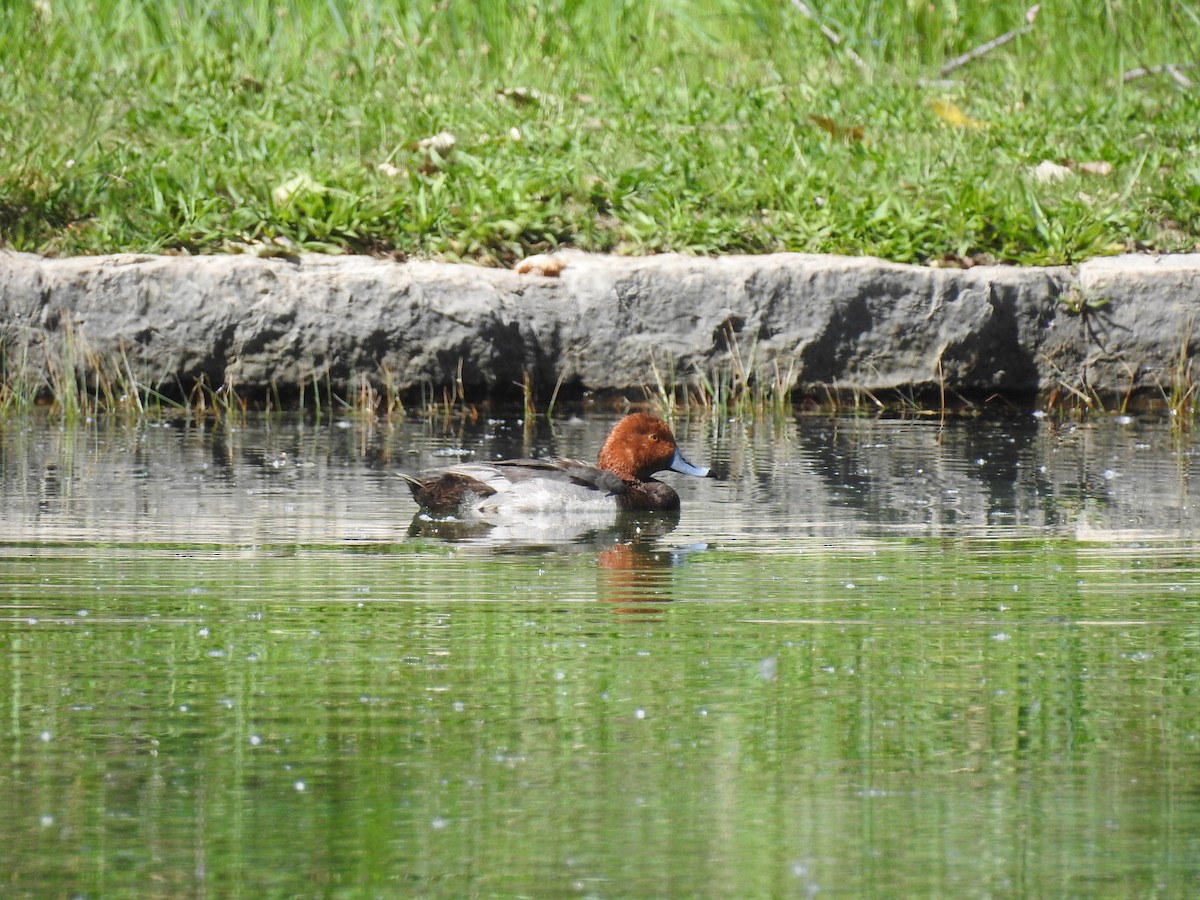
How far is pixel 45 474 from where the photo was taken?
7180 millimetres

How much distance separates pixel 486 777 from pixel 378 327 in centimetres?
620

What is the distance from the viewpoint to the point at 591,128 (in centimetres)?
1100

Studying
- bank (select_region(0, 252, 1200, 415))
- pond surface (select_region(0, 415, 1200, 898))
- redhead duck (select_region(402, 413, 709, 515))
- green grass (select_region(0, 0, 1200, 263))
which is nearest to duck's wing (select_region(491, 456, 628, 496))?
redhead duck (select_region(402, 413, 709, 515))

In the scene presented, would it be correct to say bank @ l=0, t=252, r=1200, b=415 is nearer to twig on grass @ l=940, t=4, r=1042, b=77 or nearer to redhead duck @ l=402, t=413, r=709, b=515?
redhead duck @ l=402, t=413, r=709, b=515

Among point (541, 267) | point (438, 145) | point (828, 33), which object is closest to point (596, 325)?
point (541, 267)

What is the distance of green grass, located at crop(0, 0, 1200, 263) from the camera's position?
32.0 feet

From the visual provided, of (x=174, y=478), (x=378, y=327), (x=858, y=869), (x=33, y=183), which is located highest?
(x=33, y=183)

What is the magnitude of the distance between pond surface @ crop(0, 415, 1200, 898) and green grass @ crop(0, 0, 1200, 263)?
121 inches

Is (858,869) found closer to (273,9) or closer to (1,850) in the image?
(1,850)

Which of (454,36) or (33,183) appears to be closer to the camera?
(33,183)

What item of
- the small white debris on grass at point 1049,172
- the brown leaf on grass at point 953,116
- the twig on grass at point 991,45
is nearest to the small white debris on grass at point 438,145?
the brown leaf on grass at point 953,116

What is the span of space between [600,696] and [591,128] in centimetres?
754

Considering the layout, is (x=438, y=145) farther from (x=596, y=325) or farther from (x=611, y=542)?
(x=611, y=542)

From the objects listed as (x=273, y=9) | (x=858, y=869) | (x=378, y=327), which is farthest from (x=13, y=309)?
(x=858, y=869)
